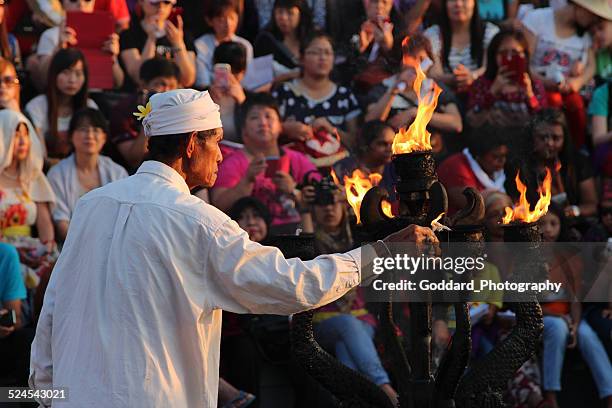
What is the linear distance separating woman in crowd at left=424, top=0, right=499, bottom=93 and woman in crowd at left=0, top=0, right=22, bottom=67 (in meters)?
3.12

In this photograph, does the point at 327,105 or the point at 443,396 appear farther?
the point at 327,105

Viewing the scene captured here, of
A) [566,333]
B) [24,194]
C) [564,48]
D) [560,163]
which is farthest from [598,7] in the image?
[24,194]

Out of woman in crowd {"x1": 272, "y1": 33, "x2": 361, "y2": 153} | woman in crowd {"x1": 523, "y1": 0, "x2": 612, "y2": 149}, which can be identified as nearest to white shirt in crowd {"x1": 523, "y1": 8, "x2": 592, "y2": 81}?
woman in crowd {"x1": 523, "y1": 0, "x2": 612, "y2": 149}

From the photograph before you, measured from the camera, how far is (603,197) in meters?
9.16

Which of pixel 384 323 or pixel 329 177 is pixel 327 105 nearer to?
pixel 329 177

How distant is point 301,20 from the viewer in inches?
373

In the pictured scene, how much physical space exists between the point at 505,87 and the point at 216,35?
7.19 feet

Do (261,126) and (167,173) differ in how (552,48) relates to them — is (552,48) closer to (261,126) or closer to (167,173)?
(261,126)

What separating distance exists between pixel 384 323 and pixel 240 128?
3.60 m

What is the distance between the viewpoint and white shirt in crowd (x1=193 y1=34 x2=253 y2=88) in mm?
9117

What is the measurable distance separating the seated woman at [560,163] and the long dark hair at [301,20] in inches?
72.1

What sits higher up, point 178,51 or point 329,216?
point 178,51

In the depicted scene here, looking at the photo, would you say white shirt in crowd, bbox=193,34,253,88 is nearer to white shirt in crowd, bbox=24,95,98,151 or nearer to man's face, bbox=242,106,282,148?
man's face, bbox=242,106,282,148

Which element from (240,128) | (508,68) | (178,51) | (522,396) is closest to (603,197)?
(508,68)
